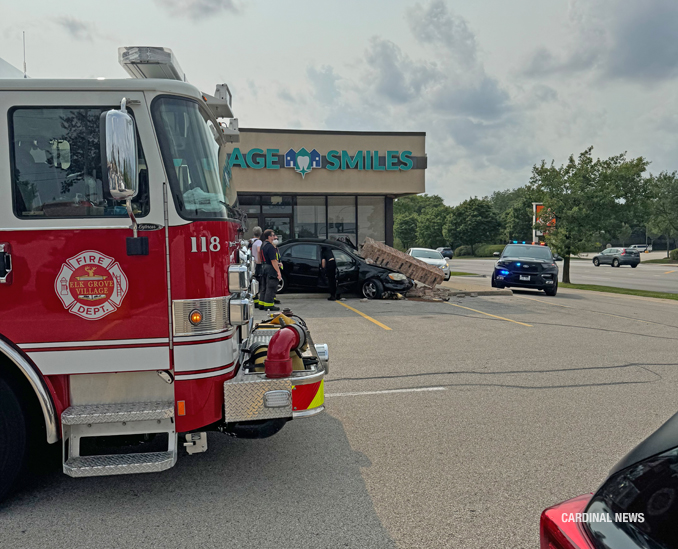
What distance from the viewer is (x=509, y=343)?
8.68m

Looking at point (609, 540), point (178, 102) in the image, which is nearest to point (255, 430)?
point (178, 102)

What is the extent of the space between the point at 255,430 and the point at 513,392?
3.21 m

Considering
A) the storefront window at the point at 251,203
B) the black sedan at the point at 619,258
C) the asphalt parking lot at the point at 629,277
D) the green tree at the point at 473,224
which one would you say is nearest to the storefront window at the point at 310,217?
the storefront window at the point at 251,203

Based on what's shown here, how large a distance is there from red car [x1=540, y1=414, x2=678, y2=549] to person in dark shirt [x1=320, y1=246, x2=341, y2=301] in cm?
1274

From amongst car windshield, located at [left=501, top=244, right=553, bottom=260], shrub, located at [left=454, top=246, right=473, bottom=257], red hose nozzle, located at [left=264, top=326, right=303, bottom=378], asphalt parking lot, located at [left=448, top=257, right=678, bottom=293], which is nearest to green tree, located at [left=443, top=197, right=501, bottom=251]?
shrub, located at [left=454, top=246, right=473, bottom=257]

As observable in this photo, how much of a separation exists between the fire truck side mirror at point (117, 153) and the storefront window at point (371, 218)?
20162mm

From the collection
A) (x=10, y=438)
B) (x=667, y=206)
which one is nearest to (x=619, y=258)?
(x=667, y=206)

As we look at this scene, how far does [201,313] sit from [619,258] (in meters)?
49.3

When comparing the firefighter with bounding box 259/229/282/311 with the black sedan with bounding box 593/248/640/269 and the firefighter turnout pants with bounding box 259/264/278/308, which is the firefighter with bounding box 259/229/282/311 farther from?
the black sedan with bounding box 593/248/640/269

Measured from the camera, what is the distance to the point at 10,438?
3209 millimetres

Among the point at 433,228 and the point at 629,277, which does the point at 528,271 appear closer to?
the point at 629,277

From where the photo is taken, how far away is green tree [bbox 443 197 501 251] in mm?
81500

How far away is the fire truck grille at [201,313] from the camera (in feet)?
10.6

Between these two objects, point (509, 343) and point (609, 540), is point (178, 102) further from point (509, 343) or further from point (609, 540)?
point (509, 343)
